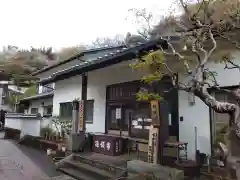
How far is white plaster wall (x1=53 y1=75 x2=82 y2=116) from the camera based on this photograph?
545 inches

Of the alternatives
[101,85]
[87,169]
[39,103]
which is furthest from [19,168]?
[39,103]

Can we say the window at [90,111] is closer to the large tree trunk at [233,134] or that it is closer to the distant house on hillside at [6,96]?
the large tree trunk at [233,134]

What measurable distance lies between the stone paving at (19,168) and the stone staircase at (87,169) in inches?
17.2

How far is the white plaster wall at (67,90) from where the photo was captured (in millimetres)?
13838

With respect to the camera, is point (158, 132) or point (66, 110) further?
point (66, 110)

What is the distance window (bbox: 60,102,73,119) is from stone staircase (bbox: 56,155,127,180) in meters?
5.46

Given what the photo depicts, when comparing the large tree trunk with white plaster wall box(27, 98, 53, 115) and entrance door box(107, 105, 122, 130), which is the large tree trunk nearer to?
entrance door box(107, 105, 122, 130)

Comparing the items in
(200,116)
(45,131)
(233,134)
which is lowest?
(45,131)

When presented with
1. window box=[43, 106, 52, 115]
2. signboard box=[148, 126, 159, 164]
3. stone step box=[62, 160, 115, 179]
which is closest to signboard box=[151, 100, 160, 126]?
signboard box=[148, 126, 159, 164]

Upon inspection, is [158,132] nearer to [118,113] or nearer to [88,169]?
[88,169]

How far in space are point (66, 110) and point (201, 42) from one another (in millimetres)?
11275

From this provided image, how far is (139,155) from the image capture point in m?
8.88

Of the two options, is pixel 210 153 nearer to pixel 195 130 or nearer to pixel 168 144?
pixel 195 130

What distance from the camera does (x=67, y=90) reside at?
15.0m
